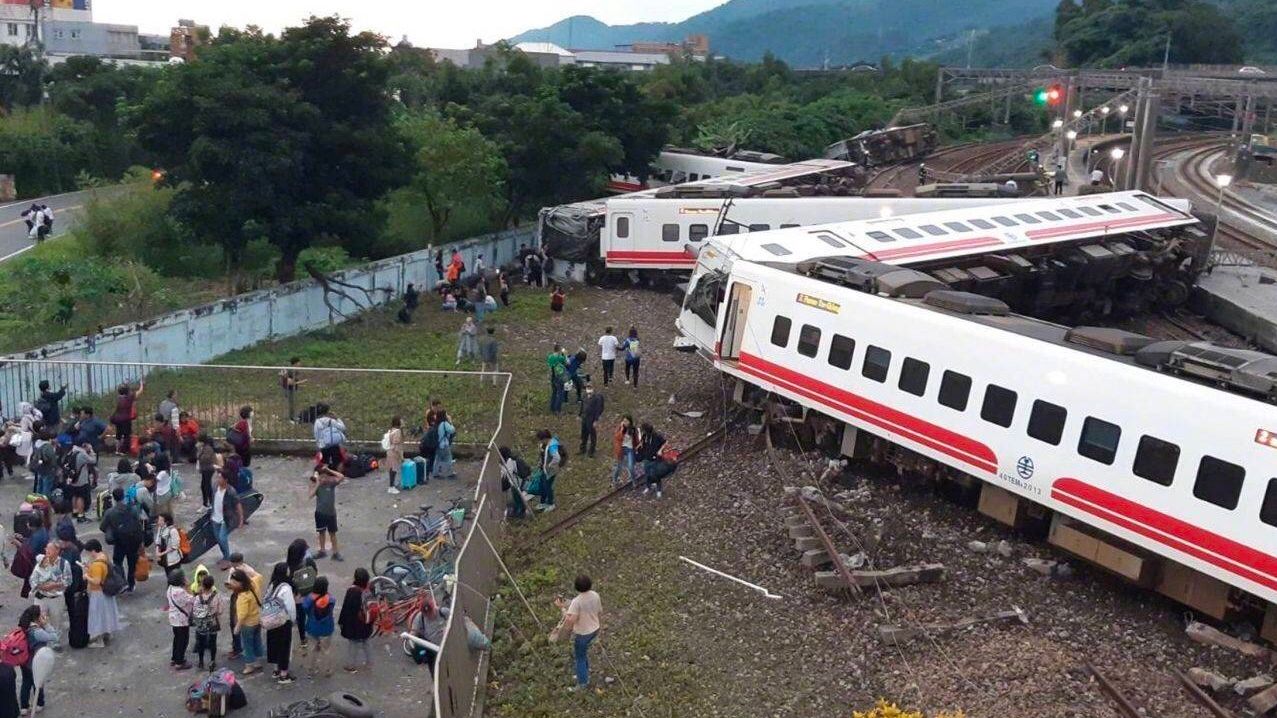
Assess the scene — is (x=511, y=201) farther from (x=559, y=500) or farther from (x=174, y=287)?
(x=559, y=500)

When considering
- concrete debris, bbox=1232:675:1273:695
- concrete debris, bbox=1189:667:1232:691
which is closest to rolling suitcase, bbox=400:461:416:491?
concrete debris, bbox=1189:667:1232:691

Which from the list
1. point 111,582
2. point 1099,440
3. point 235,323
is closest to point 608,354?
point 235,323

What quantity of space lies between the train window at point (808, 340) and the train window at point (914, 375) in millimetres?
1856

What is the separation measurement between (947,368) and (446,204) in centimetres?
2616

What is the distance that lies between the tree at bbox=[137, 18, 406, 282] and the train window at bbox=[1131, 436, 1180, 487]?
21215 mm

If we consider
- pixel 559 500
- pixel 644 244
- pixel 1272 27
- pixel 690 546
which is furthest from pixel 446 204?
pixel 1272 27

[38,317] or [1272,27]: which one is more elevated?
[1272,27]

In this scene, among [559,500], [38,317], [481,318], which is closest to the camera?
[559,500]

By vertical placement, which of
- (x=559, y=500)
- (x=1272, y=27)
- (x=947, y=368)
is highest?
(x=1272, y=27)

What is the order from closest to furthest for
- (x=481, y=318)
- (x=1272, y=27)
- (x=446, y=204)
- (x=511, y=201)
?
1. (x=481, y=318)
2. (x=446, y=204)
3. (x=511, y=201)
4. (x=1272, y=27)

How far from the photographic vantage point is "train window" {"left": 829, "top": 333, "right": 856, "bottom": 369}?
679 inches

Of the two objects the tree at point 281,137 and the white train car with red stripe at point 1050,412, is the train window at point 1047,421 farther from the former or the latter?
the tree at point 281,137

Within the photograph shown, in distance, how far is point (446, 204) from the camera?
39.0 metres

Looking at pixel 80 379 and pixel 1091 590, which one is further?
pixel 80 379
